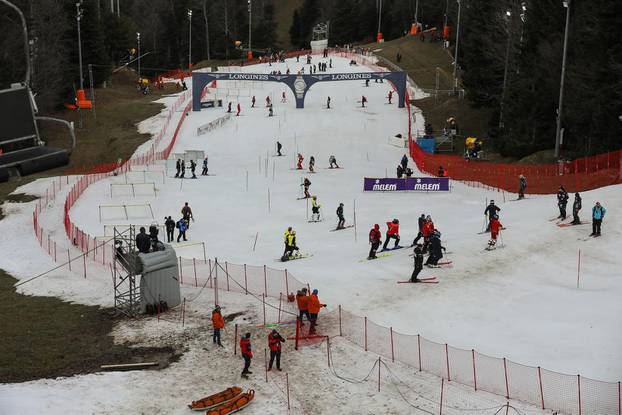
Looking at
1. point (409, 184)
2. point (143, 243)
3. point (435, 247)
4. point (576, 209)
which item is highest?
point (576, 209)

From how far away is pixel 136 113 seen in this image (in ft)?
243

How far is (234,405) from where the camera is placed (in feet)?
58.6

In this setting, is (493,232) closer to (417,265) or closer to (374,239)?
(374,239)

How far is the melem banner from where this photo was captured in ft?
146

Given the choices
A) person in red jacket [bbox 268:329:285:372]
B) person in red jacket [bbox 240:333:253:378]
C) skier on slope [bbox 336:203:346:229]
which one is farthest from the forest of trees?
skier on slope [bbox 336:203:346:229]

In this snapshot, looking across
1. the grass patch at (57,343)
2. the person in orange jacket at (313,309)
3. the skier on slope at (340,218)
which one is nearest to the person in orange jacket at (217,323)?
the grass patch at (57,343)

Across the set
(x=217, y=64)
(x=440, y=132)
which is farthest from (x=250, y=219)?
(x=217, y=64)

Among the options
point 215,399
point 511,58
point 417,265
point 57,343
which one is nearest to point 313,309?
point 215,399

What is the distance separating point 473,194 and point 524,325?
21626 mm

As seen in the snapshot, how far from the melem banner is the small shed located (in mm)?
22144

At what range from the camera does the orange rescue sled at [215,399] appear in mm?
17859

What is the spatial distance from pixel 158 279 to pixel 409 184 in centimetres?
2325

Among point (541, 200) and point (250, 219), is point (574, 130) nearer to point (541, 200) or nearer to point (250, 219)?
point (541, 200)

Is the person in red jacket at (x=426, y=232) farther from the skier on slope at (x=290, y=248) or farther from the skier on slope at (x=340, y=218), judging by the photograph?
the skier on slope at (x=340, y=218)
